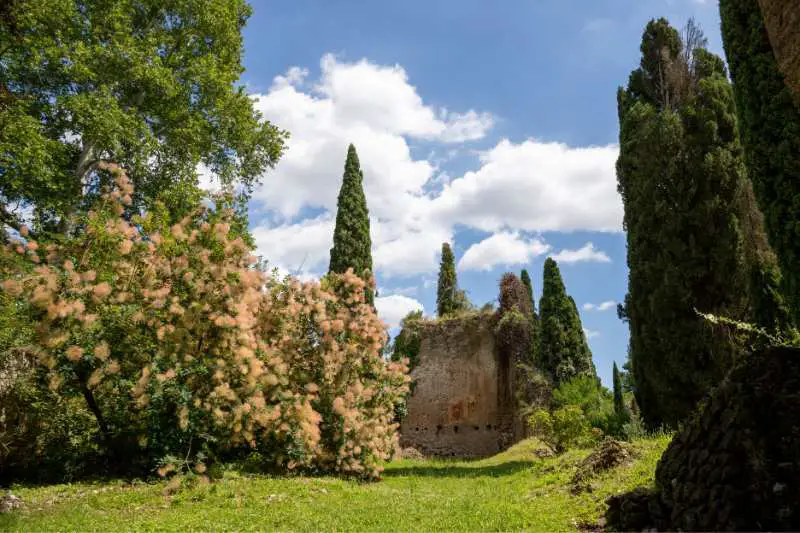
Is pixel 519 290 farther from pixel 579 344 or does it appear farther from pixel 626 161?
pixel 626 161

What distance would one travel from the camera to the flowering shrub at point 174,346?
8.94m

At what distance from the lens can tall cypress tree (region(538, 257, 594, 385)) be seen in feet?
68.4

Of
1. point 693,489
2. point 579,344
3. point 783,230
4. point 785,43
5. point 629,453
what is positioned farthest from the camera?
point 579,344

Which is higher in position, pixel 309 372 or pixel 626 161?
pixel 626 161

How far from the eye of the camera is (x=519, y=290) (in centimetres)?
2192

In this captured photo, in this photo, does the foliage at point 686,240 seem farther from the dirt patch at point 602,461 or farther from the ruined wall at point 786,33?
the ruined wall at point 786,33

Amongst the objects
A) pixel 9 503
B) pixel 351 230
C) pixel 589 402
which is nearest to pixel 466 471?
pixel 589 402

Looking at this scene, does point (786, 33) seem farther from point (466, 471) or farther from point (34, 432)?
point (34, 432)

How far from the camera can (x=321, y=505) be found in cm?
761

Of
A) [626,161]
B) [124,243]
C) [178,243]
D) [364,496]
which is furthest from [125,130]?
[626,161]

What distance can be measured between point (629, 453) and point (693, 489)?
153 inches

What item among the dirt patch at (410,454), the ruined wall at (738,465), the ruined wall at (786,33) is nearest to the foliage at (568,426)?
the ruined wall at (738,465)

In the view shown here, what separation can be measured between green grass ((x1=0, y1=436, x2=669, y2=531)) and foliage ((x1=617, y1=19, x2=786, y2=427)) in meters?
3.38

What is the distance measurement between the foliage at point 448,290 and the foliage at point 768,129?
801 inches
